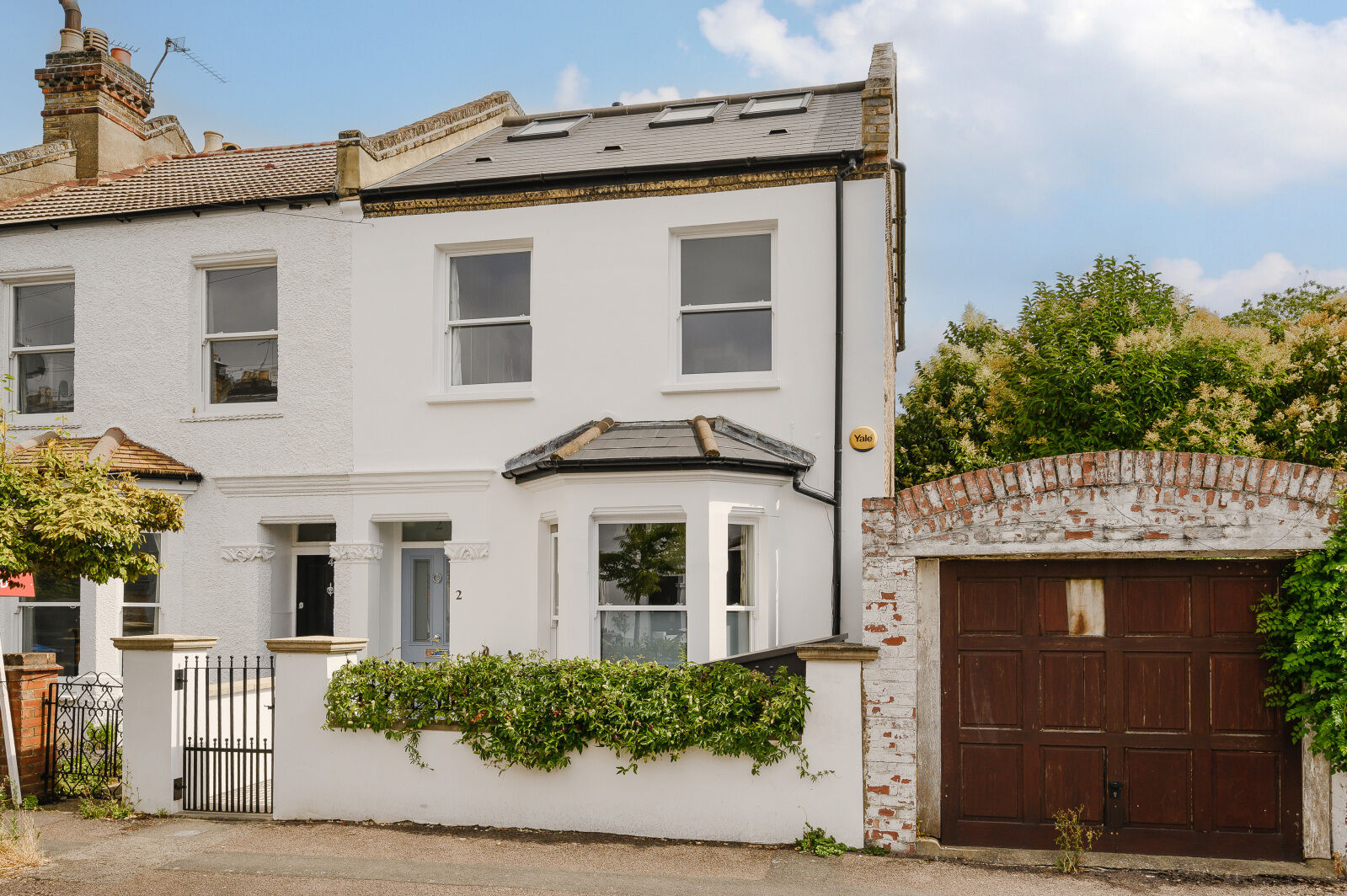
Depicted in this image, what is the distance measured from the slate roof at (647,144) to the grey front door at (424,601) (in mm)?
4183

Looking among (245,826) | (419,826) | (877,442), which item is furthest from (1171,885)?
(245,826)

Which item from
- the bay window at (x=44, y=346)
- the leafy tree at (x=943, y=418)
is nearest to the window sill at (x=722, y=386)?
the bay window at (x=44, y=346)

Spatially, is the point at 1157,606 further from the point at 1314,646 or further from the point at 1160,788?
the point at 1160,788

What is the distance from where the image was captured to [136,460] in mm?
11789

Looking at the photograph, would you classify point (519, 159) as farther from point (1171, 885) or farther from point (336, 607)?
point (1171, 885)

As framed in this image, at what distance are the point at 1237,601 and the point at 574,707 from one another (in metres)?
4.89

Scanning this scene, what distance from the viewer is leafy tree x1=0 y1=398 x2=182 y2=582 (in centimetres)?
806

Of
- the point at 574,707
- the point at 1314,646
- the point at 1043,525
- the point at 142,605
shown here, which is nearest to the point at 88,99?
the point at 142,605

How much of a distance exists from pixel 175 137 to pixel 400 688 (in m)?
12.1

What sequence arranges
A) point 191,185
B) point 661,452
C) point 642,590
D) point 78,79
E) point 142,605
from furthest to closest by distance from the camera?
point 78,79, point 191,185, point 142,605, point 642,590, point 661,452

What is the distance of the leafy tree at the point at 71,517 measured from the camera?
26.5 ft

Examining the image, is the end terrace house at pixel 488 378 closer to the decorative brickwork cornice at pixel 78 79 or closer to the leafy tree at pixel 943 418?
the decorative brickwork cornice at pixel 78 79

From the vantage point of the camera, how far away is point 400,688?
27.9 ft

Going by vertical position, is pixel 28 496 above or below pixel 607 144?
below
